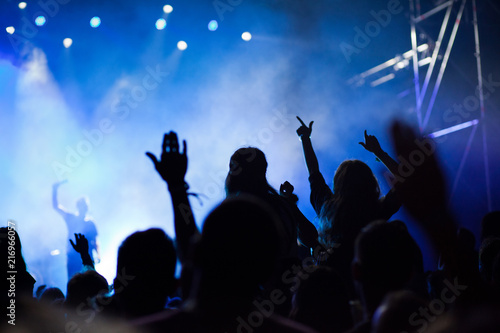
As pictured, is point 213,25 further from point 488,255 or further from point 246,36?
point 488,255

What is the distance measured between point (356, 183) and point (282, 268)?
26.3 inches

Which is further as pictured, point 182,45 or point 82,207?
point 182,45

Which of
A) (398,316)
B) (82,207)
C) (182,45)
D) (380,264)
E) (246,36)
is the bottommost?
(398,316)

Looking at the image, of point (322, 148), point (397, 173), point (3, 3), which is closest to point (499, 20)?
point (322, 148)

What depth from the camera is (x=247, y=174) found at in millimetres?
2514

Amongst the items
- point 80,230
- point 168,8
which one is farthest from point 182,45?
point 80,230

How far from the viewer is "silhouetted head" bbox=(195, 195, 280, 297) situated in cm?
122

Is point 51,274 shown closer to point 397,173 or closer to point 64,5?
point 64,5

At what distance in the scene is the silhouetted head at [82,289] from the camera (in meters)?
2.39

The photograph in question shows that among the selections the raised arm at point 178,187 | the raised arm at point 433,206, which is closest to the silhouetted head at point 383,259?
the raised arm at point 433,206

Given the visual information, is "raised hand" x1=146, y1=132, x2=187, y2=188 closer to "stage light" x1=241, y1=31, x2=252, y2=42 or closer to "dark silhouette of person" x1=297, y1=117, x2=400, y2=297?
"dark silhouette of person" x1=297, y1=117, x2=400, y2=297

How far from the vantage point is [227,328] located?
1.20m

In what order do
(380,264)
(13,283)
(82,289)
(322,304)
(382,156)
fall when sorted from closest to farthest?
(380,264) → (322,304) → (13,283) → (82,289) → (382,156)

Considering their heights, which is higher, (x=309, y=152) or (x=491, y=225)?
(x=309, y=152)
